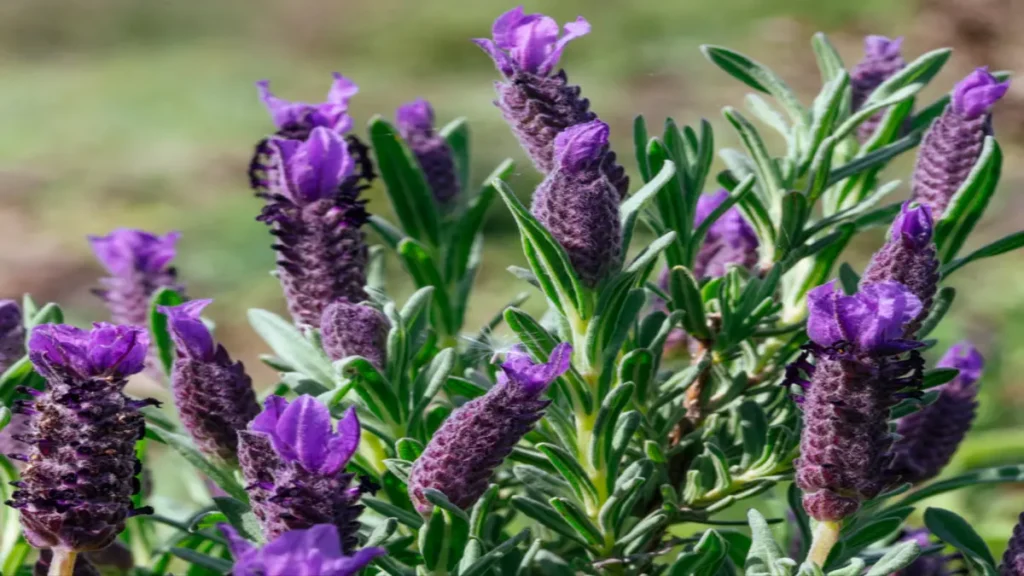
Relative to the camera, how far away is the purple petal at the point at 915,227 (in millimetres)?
672

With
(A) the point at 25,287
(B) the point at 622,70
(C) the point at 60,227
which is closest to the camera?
(A) the point at 25,287

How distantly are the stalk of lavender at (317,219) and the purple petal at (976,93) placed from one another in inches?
15.5

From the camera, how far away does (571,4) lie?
6.95 metres

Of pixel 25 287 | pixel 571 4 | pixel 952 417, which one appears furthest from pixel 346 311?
pixel 571 4

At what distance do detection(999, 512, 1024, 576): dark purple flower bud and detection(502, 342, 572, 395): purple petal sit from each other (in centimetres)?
29

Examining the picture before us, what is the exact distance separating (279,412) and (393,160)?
391 mm

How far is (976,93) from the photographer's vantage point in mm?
777

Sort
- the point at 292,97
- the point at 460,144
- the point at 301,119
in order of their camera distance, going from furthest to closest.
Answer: the point at 292,97
the point at 460,144
the point at 301,119

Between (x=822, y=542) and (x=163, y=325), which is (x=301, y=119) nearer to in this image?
(x=163, y=325)

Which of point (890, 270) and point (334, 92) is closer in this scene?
point (890, 270)

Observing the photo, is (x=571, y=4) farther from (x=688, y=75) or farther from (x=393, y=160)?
(x=393, y=160)

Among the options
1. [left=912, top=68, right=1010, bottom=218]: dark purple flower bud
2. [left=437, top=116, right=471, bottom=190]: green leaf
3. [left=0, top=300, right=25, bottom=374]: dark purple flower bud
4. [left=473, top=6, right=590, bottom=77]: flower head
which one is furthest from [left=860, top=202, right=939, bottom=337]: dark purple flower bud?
[left=0, top=300, right=25, bottom=374]: dark purple flower bud

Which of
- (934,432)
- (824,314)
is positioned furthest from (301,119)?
(934,432)

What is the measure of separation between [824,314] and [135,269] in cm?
56
